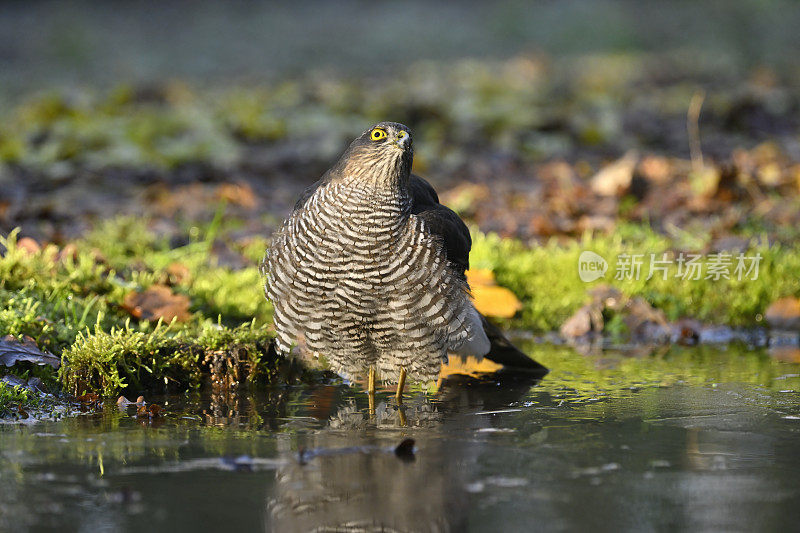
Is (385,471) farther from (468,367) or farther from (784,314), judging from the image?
(784,314)

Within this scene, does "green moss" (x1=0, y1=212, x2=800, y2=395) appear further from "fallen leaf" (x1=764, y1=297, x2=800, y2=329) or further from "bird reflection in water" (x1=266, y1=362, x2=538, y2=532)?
"bird reflection in water" (x1=266, y1=362, x2=538, y2=532)

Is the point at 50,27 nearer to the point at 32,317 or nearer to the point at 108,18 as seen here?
the point at 108,18

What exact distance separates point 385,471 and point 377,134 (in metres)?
1.64

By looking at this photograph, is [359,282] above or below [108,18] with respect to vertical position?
below

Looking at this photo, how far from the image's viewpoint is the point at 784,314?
19.9 ft

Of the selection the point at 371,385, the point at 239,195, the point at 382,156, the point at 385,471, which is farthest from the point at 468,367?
the point at 239,195

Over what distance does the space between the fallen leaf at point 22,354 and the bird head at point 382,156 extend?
1.47 m

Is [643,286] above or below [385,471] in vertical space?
above

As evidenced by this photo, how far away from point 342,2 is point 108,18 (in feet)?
22.3

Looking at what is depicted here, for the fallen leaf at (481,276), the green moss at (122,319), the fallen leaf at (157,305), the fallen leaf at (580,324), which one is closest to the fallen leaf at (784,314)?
the fallen leaf at (580,324)

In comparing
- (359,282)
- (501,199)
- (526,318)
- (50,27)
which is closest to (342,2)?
(50,27)

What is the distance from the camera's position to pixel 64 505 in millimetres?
2881

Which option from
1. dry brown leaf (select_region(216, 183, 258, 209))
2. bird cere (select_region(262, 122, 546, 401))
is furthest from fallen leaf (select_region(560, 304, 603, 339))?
dry brown leaf (select_region(216, 183, 258, 209))

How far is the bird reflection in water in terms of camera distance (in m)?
2.84
